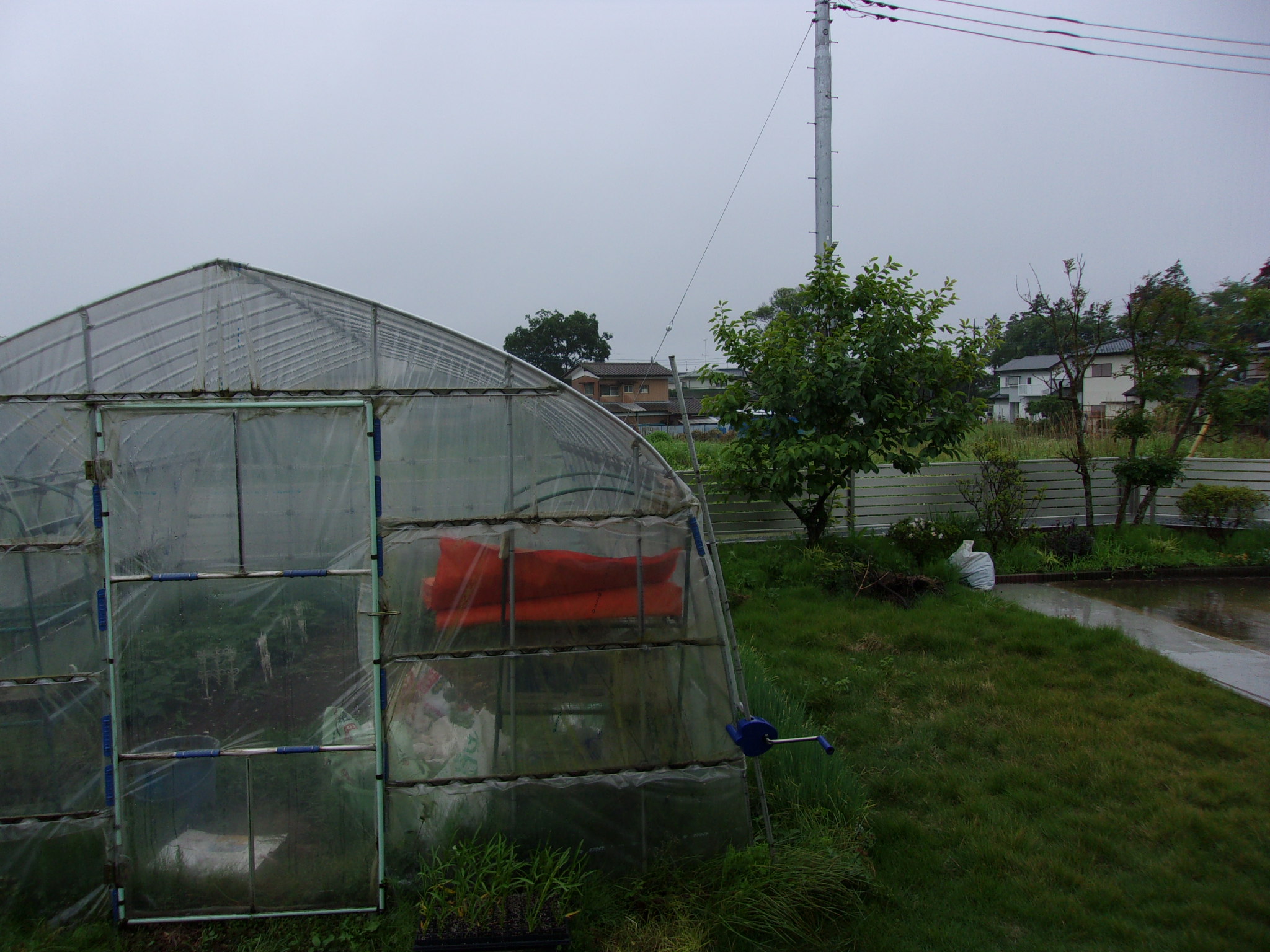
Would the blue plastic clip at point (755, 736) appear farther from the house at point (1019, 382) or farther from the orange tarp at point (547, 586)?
the house at point (1019, 382)

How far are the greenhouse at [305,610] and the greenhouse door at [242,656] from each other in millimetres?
10

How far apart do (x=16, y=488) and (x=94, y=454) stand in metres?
0.37

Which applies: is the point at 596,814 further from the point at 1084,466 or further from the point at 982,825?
the point at 1084,466

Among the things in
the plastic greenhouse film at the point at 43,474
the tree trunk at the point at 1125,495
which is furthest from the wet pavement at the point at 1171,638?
the plastic greenhouse film at the point at 43,474

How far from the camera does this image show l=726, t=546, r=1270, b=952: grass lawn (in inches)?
127

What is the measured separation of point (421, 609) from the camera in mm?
3320

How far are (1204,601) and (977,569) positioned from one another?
7.56 ft

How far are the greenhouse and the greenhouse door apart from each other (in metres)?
0.01

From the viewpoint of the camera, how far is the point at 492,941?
115 inches

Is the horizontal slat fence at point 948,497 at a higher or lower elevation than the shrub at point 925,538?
higher

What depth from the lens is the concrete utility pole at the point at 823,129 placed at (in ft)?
30.4

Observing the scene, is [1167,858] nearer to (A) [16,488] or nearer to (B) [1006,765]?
(B) [1006,765]

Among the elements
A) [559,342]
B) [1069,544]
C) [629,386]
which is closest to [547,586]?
[1069,544]

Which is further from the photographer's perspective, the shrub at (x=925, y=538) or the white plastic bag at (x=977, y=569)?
the shrub at (x=925, y=538)
